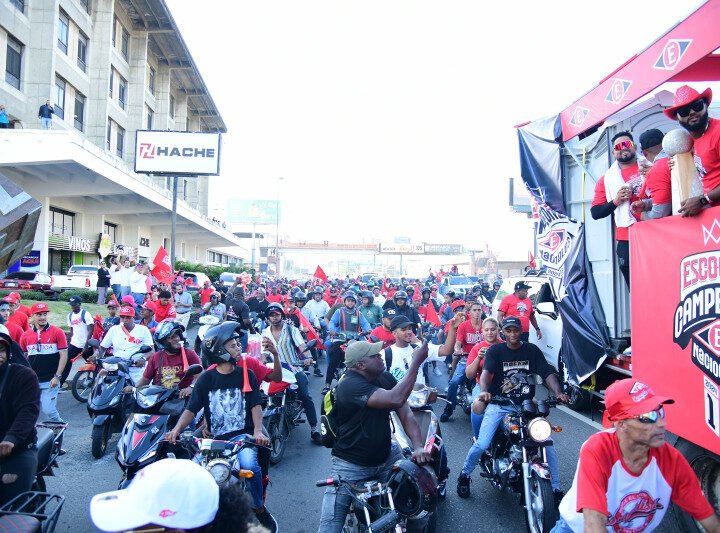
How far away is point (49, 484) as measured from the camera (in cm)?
552

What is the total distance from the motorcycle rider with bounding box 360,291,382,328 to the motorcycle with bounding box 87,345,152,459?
5.09 m

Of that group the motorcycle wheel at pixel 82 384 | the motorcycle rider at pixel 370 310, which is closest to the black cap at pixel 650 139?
the motorcycle rider at pixel 370 310

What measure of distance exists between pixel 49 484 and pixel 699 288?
6.31 m

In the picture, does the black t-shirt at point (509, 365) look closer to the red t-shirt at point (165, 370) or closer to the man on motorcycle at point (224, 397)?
the man on motorcycle at point (224, 397)

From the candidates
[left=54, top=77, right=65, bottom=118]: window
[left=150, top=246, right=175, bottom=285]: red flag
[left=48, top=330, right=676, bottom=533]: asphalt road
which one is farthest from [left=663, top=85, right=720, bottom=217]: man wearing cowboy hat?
[left=54, top=77, right=65, bottom=118]: window

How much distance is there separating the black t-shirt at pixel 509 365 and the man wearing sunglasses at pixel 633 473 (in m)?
2.20

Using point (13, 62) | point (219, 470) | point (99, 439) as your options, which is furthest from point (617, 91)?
point (13, 62)

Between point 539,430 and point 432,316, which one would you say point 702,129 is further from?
point 432,316

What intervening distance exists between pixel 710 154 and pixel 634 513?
286 centimetres

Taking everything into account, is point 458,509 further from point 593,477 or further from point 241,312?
point 241,312

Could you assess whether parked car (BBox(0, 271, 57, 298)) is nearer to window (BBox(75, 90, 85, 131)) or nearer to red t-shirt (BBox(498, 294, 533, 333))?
window (BBox(75, 90, 85, 131))

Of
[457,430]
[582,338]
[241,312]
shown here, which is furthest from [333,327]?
[582,338]

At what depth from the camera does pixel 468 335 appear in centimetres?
838

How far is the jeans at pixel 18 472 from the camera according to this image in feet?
11.9
